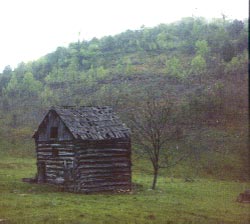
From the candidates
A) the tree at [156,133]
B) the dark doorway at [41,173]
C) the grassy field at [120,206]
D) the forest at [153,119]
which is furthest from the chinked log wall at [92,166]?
the tree at [156,133]

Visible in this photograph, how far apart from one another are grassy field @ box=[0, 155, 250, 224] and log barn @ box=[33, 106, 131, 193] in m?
1.26

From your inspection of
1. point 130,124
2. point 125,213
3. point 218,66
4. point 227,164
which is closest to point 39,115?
point 130,124

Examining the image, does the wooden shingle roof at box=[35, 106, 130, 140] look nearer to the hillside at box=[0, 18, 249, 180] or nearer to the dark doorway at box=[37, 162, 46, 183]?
the dark doorway at box=[37, 162, 46, 183]

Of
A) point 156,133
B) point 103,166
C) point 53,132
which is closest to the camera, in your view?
point 103,166

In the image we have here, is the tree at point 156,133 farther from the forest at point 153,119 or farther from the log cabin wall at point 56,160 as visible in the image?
the log cabin wall at point 56,160

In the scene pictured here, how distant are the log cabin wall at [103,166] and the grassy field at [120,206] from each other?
4.21ft

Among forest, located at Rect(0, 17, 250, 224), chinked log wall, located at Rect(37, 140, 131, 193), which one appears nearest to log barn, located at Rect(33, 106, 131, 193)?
chinked log wall, located at Rect(37, 140, 131, 193)

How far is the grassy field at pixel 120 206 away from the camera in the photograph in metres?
16.9

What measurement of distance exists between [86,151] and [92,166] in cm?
99

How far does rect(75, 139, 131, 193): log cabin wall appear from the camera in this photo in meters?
26.0

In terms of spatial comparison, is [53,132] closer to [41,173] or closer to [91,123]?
[41,173]

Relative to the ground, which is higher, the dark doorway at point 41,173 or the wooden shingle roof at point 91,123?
the wooden shingle roof at point 91,123

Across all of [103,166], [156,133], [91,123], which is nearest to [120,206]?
[103,166]

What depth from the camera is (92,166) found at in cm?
2633
